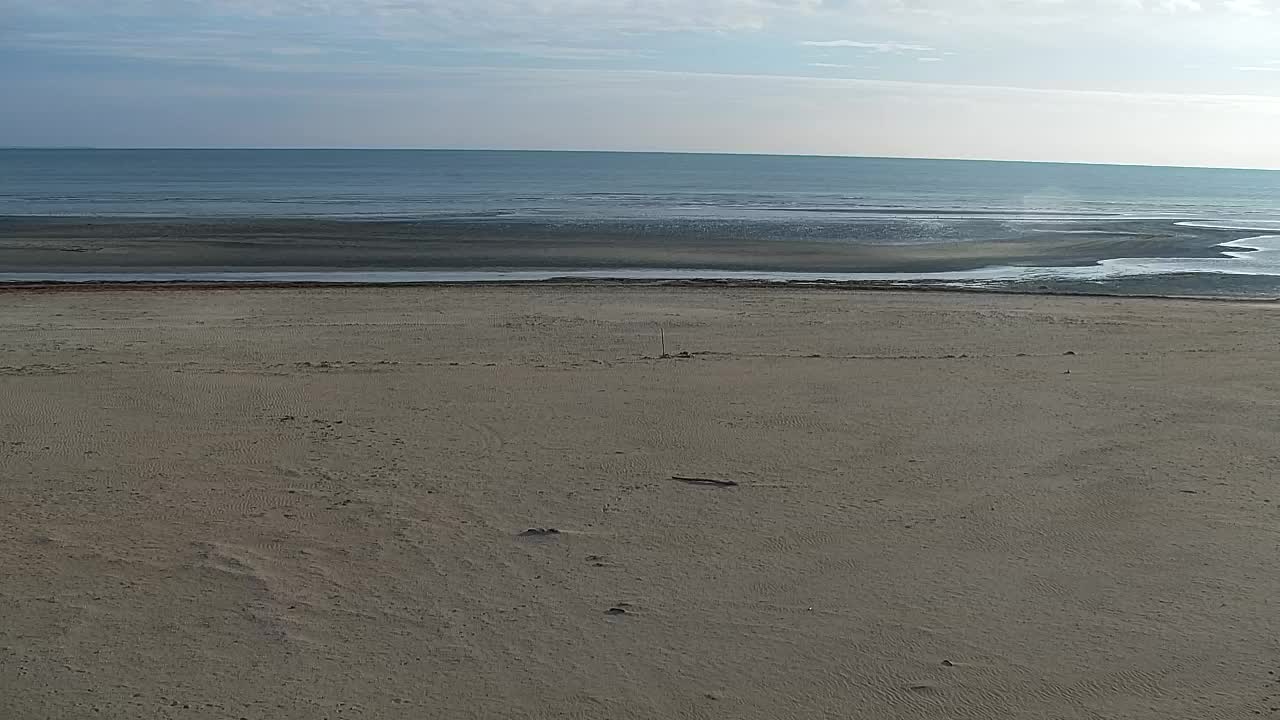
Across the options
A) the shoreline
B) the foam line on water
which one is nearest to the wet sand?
the foam line on water

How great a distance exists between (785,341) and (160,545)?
961cm

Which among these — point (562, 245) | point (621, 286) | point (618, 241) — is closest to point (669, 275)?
point (621, 286)

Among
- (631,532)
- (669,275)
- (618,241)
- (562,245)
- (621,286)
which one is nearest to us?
(631,532)

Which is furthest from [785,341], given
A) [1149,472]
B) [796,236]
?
[796,236]

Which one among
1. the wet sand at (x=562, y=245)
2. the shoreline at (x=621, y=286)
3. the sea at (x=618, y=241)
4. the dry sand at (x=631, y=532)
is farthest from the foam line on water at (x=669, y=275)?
the dry sand at (x=631, y=532)

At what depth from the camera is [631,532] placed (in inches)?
294

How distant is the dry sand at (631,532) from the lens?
213 inches

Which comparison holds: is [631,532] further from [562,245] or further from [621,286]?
[562,245]

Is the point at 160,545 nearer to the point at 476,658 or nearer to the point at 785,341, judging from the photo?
the point at 476,658

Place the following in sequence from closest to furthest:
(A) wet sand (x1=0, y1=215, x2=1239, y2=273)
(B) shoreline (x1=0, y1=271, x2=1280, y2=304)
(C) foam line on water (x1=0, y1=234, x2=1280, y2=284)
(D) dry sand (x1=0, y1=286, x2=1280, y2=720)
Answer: (D) dry sand (x1=0, y1=286, x2=1280, y2=720)
(B) shoreline (x1=0, y1=271, x2=1280, y2=304)
(C) foam line on water (x1=0, y1=234, x2=1280, y2=284)
(A) wet sand (x1=0, y1=215, x2=1239, y2=273)

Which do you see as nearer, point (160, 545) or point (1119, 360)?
point (160, 545)

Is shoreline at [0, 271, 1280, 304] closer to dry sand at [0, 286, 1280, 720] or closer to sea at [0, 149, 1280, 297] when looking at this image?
sea at [0, 149, 1280, 297]

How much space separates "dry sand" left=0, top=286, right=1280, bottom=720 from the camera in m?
5.42

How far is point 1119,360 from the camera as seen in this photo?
45.2 ft
